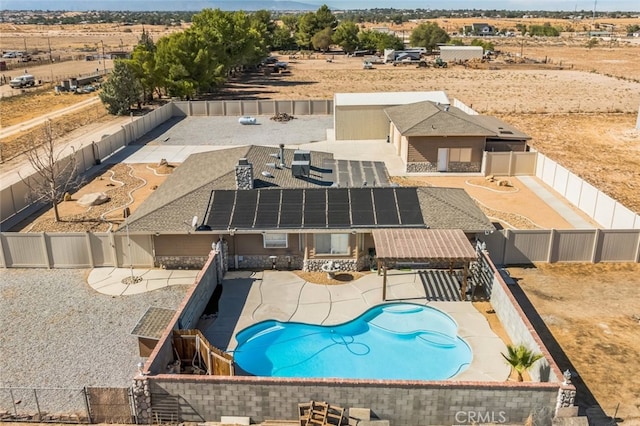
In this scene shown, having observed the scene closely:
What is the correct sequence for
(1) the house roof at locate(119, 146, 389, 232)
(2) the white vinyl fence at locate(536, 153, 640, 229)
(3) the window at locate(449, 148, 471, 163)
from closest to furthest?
(1) the house roof at locate(119, 146, 389, 232) → (2) the white vinyl fence at locate(536, 153, 640, 229) → (3) the window at locate(449, 148, 471, 163)

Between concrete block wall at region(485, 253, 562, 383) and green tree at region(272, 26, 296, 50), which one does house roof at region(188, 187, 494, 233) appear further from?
green tree at region(272, 26, 296, 50)

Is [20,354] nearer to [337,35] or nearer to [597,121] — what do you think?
[597,121]

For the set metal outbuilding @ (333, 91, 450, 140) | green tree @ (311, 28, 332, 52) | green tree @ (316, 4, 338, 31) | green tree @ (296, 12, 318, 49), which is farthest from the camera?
green tree @ (296, 12, 318, 49)

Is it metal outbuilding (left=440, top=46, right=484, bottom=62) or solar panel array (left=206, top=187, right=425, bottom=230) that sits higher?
metal outbuilding (left=440, top=46, right=484, bottom=62)

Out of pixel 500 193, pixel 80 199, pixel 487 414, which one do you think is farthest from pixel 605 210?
pixel 80 199

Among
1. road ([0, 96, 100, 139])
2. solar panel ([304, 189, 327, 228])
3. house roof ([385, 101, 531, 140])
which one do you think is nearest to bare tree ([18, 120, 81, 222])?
solar panel ([304, 189, 327, 228])

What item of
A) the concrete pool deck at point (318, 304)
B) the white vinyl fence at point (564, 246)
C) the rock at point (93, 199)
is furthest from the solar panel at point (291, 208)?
the rock at point (93, 199)

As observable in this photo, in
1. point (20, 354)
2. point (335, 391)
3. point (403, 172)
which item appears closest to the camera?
point (335, 391)
